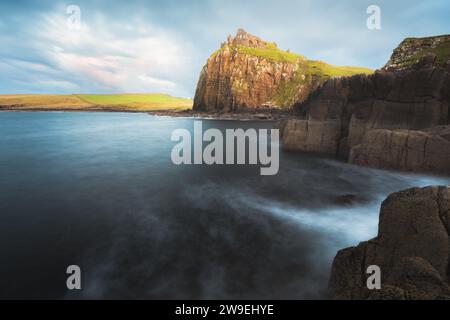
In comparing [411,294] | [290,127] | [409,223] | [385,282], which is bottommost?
[385,282]

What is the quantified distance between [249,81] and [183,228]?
122m

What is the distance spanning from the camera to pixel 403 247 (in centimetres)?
719

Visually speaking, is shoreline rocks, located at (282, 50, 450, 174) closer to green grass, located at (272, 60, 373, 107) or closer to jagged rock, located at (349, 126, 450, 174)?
jagged rock, located at (349, 126, 450, 174)

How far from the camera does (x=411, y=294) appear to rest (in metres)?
5.15

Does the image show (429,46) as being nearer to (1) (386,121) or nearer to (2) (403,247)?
(1) (386,121)

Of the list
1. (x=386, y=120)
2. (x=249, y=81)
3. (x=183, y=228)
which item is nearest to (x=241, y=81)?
(x=249, y=81)

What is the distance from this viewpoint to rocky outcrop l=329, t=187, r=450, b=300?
6202 mm

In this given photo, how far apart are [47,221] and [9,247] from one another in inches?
99.2

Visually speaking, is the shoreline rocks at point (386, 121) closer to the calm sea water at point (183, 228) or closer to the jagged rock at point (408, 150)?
the jagged rock at point (408, 150)

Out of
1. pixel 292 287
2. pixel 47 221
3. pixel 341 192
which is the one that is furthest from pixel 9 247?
pixel 341 192

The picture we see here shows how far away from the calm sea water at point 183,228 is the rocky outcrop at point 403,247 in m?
1.53

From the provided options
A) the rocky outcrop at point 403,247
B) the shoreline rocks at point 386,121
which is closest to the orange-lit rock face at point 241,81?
the shoreline rocks at point 386,121

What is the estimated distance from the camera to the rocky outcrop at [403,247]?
6202 millimetres
